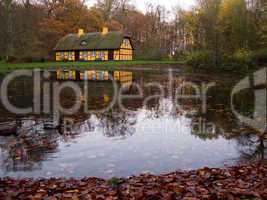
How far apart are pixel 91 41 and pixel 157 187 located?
59.6 m

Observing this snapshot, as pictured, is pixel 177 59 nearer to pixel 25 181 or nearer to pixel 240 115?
pixel 240 115

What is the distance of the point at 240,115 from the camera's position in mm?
13242

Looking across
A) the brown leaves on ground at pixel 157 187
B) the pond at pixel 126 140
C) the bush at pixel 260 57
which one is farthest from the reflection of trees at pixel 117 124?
the bush at pixel 260 57

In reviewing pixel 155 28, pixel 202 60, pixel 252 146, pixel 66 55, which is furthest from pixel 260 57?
pixel 155 28

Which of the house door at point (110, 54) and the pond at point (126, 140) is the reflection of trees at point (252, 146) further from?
the house door at point (110, 54)

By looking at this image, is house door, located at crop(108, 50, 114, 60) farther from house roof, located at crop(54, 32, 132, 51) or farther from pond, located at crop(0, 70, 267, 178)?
pond, located at crop(0, 70, 267, 178)

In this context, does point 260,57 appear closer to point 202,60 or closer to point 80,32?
point 202,60

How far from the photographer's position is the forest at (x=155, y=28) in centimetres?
3856

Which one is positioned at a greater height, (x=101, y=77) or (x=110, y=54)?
(x=110, y=54)

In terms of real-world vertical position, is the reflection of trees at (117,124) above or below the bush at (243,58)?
below

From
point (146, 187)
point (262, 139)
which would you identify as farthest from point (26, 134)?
point (262, 139)

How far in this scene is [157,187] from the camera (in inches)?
224

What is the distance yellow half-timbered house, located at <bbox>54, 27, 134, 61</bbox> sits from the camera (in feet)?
202

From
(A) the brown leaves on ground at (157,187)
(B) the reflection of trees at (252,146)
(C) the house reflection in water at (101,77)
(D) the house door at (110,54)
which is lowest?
(A) the brown leaves on ground at (157,187)
